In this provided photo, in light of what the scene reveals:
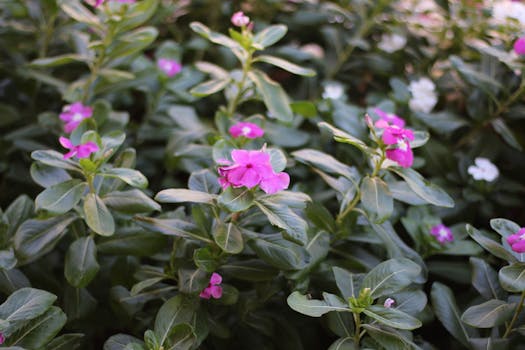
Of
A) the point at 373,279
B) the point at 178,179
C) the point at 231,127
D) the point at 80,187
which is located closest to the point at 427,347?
the point at 373,279

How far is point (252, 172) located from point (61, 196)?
1.20 feet

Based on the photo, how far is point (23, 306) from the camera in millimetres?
982

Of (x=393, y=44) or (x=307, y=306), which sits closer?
(x=307, y=306)

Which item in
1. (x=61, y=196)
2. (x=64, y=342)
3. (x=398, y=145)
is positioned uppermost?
(x=398, y=145)

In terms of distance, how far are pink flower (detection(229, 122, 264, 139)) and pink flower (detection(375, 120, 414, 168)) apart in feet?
0.97

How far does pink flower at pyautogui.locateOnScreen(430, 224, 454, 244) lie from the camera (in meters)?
1.32

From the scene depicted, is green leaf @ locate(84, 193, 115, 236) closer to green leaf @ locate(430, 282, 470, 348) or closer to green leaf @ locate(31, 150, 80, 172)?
green leaf @ locate(31, 150, 80, 172)

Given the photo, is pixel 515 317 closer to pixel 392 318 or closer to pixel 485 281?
pixel 485 281

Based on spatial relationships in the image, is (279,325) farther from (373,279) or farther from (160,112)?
(160,112)

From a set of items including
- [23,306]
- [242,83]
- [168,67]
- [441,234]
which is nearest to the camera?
[23,306]

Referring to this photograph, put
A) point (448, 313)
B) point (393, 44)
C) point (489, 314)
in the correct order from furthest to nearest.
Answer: point (393, 44), point (448, 313), point (489, 314)

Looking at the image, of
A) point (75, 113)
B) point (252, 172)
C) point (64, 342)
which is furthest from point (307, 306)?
point (75, 113)

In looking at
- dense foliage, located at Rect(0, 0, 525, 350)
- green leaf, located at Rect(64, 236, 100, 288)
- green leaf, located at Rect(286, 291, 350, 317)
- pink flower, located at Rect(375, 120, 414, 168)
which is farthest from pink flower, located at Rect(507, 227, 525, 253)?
green leaf, located at Rect(64, 236, 100, 288)

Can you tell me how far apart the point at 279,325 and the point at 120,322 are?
13.9 inches
